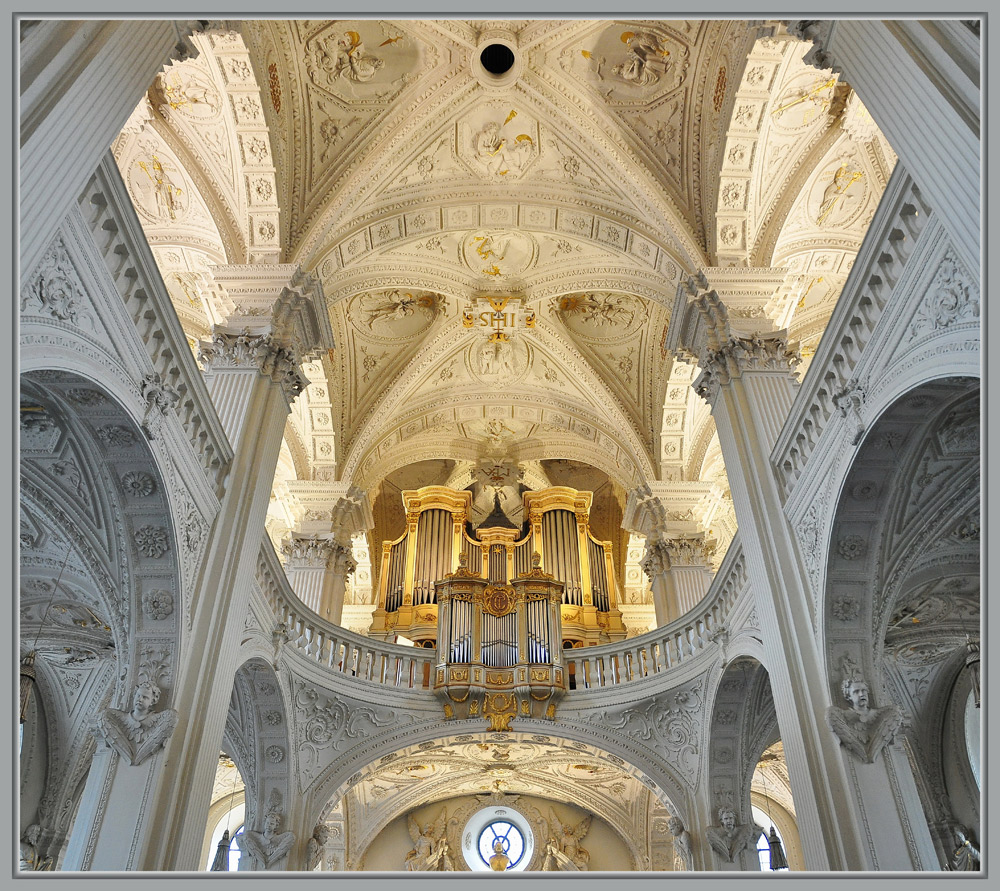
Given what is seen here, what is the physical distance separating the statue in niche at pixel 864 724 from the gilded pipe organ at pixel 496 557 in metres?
10.4

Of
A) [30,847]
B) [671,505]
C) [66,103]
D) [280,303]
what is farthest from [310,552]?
[66,103]

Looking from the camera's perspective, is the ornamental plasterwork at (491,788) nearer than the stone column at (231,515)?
No

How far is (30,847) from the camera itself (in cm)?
1280

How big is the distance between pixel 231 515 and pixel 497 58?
26.5ft

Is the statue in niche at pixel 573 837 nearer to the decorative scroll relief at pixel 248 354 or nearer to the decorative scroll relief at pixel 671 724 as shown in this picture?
the decorative scroll relief at pixel 671 724

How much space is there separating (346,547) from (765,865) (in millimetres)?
10314

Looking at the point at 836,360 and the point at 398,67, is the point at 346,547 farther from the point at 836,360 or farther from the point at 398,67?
the point at 836,360

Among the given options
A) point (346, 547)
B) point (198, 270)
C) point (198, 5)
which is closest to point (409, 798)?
point (346, 547)

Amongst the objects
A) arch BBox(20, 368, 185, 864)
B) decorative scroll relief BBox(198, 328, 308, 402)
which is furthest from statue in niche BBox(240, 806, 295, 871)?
decorative scroll relief BBox(198, 328, 308, 402)

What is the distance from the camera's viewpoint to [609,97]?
14.0 metres

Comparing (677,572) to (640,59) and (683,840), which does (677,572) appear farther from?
(640,59)

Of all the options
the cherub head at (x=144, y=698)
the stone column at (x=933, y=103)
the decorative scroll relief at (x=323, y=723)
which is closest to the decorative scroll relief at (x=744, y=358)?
the stone column at (x=933, y=103)

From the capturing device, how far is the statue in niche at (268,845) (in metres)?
12.1

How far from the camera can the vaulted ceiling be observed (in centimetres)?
1319
